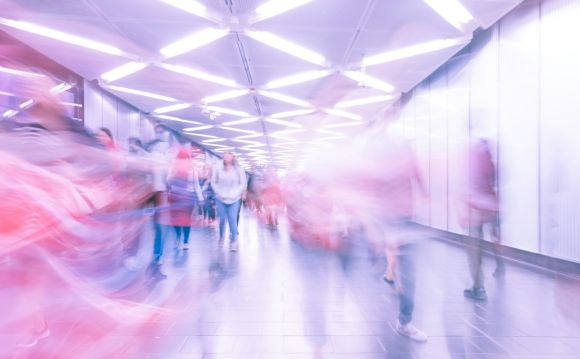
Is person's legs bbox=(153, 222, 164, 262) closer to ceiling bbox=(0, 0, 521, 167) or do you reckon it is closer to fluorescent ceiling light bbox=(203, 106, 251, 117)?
ceiling bbox=(0, 0, 521, 167)

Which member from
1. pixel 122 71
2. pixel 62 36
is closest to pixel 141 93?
pixel 122 71

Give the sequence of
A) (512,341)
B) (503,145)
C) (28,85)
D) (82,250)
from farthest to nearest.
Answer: (503,145), (82,250), (512,341), (28,85)

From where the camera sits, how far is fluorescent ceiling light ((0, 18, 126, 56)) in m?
5.31

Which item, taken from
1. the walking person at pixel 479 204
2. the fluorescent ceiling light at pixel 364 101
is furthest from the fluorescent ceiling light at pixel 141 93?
the walking person at pixel 479 204

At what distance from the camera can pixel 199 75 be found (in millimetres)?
7375

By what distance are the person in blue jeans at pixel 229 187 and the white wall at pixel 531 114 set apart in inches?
130

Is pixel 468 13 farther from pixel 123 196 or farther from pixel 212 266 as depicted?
pixel 123 196

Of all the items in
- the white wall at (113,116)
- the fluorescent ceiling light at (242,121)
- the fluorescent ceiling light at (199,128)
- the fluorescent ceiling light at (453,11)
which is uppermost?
the fluorescent ceiling light at (453,11)

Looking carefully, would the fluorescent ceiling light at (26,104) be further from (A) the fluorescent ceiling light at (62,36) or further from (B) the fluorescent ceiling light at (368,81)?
(B) the fluorescent ceiling light at (368,81)

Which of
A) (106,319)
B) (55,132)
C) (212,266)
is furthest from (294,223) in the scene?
(55,132)

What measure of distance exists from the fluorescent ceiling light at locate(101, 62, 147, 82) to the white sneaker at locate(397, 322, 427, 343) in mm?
6953

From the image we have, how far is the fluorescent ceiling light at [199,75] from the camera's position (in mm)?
6934

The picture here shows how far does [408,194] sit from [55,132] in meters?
2.54

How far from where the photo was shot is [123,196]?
13.2 ft
